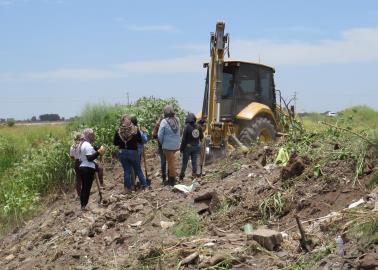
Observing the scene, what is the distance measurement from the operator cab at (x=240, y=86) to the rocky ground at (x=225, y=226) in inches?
95.6

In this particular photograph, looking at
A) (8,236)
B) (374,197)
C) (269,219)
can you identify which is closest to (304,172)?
(269,219)

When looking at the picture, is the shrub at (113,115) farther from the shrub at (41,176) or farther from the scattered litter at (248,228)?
the scattered litter at (248,228)

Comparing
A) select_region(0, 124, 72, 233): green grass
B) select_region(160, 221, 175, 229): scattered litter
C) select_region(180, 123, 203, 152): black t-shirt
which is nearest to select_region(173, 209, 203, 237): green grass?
select_region(160, 221, 175, 229): scattered litter

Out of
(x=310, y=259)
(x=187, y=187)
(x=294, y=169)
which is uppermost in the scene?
(x=294, y=169)

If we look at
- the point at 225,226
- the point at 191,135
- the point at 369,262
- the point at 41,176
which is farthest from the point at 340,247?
→ the point at 41,176

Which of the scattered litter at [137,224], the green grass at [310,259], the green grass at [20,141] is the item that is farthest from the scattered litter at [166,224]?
the green grass at [20,141]

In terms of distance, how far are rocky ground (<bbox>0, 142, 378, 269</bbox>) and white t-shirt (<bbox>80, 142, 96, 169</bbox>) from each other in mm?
841

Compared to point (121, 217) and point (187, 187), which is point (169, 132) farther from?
point (121, 217)

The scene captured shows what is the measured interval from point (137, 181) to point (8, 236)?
304 centimetres

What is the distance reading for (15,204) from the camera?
1540cm

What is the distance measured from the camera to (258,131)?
49.0 feet

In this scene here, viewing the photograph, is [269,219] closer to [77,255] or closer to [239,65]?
[77,255]

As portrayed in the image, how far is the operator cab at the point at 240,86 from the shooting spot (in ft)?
49.1

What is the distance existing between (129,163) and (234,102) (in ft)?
12.9
